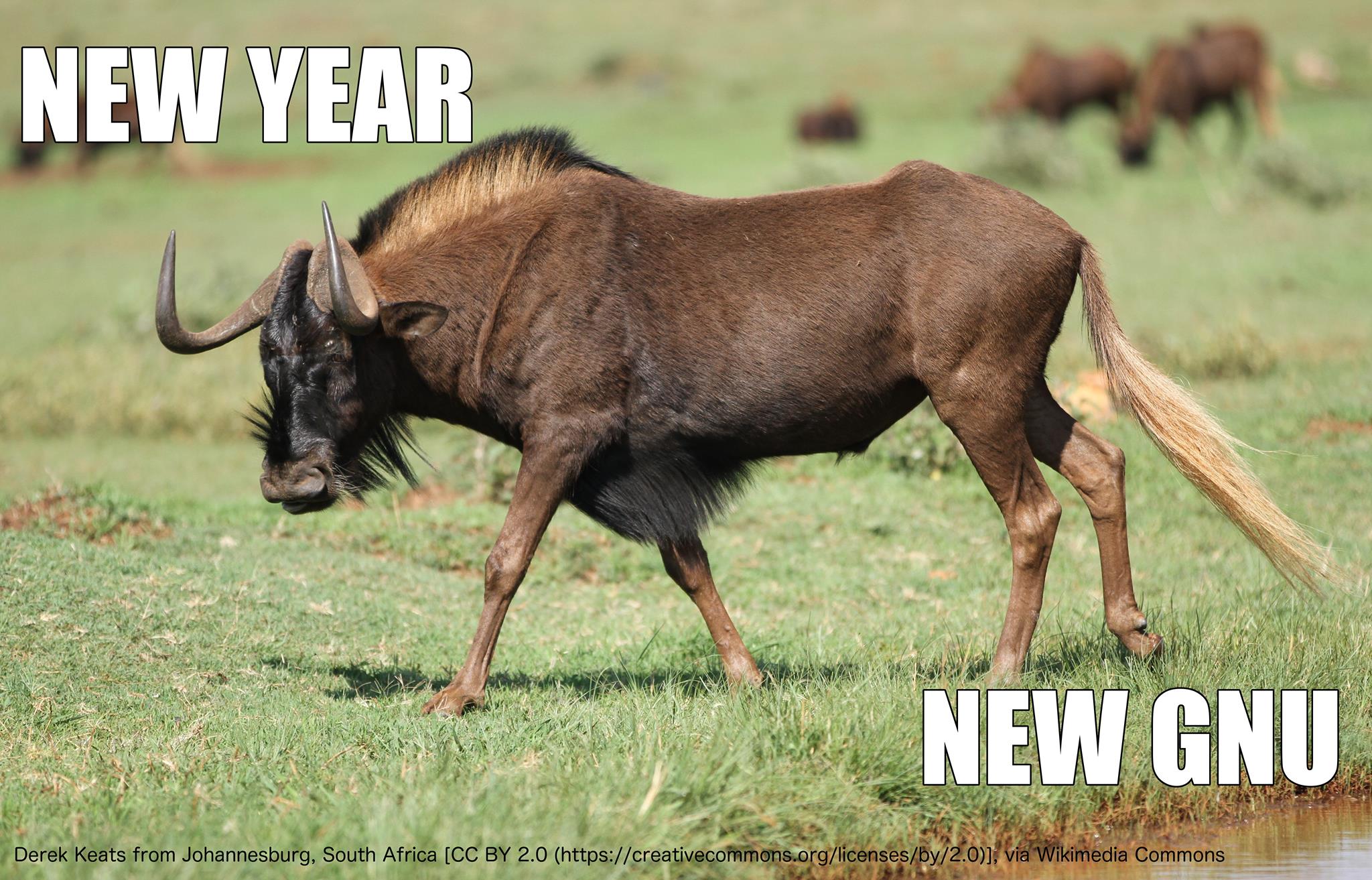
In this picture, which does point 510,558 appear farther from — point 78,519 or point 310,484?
point 78,519

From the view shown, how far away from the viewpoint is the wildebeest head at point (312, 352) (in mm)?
5742

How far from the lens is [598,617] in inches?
303

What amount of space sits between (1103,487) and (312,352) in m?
3.19

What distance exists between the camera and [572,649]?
6988 mm

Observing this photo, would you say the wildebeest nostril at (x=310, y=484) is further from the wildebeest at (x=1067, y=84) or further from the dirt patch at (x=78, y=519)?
the wildebeest at (x=1067, y=84)

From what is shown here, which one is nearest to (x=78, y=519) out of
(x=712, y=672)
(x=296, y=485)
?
(x=296, y=485)

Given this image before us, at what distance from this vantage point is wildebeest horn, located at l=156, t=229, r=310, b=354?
18.7 feet

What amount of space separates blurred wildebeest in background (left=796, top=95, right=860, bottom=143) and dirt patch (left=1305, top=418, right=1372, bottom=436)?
2121 cm

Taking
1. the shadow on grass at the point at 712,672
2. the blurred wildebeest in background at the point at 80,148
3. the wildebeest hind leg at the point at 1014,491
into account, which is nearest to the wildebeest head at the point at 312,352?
the shadow on grass at the point at 712,672

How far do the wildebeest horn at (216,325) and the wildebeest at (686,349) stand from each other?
1cm

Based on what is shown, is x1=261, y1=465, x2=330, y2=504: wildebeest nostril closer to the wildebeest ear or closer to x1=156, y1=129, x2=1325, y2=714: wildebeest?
x1=156, y1=129, x2=1325, y2=714: wildebeest

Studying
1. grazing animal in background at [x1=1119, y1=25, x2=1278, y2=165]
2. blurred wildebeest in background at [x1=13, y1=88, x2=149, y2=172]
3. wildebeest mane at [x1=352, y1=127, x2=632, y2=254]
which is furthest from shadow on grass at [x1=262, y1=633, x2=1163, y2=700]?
blurred wildebeest in background at [x1=13, y1=88, x2=149, y2=172]

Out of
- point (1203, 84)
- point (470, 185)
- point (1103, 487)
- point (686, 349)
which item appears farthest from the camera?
point (1203, 84)

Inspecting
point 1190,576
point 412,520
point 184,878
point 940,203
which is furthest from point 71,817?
point 1190,576
